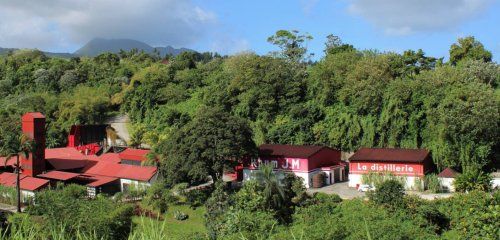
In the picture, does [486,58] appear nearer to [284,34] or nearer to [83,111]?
[284,34]

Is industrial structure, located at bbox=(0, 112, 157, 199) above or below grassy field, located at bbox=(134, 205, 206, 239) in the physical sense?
above

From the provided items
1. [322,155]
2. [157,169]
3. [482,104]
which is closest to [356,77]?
[322,155]

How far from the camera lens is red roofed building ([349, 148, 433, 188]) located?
97.8 ft

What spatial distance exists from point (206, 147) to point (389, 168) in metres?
10.9

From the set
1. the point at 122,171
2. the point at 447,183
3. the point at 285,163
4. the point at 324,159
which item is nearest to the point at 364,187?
the point at 324,159

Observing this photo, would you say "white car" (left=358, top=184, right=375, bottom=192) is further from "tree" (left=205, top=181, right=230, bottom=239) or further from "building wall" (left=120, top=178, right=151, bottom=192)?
"building wall" (left=120, top=178, right=151, bottom=192)

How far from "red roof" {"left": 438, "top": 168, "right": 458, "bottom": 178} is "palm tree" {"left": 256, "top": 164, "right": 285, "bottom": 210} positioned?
10.2 meters

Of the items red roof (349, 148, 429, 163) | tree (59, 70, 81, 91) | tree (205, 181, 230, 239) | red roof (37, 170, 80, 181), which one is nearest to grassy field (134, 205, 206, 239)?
tree (205, 181, 230, 239)

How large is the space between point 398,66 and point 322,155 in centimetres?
931

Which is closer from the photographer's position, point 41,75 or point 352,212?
point 352,212

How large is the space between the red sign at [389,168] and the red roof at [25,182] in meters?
19.5

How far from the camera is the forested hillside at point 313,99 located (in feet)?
98.7

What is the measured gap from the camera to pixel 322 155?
110ft

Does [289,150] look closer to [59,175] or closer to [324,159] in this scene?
[324,159]
